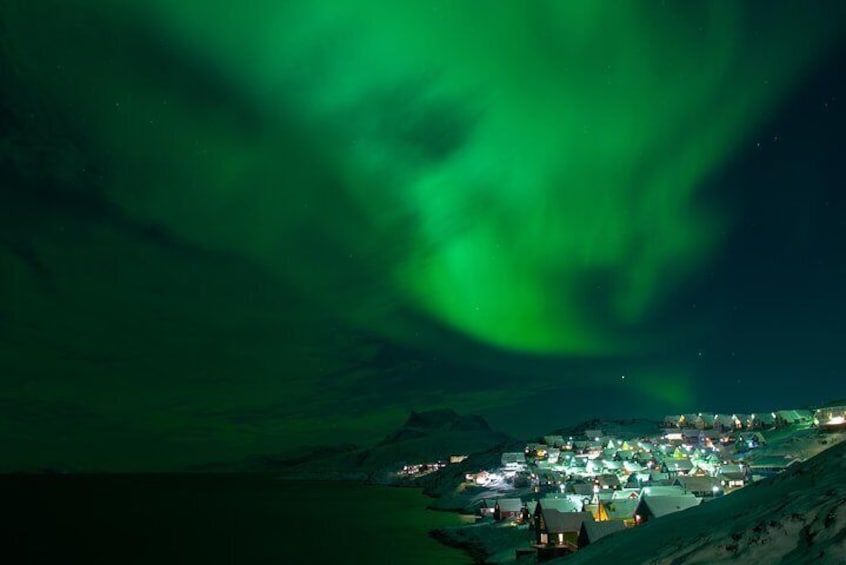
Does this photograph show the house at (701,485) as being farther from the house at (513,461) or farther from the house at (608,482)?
the house at (513,461)

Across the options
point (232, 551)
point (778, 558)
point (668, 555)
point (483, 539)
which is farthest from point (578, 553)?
point (232, 551)

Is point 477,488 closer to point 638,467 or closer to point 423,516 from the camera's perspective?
point 423,516

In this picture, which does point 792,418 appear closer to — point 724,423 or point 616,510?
point 724,423

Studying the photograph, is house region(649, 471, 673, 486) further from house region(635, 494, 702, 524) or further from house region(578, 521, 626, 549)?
house region(578, 521, 626, 549)

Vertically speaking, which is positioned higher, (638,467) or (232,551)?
(638,467)

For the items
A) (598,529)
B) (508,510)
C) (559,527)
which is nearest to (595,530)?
Result: (598,529)

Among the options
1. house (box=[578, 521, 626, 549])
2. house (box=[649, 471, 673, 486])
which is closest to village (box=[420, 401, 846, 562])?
house (box=[578, 521, 626, 549])
